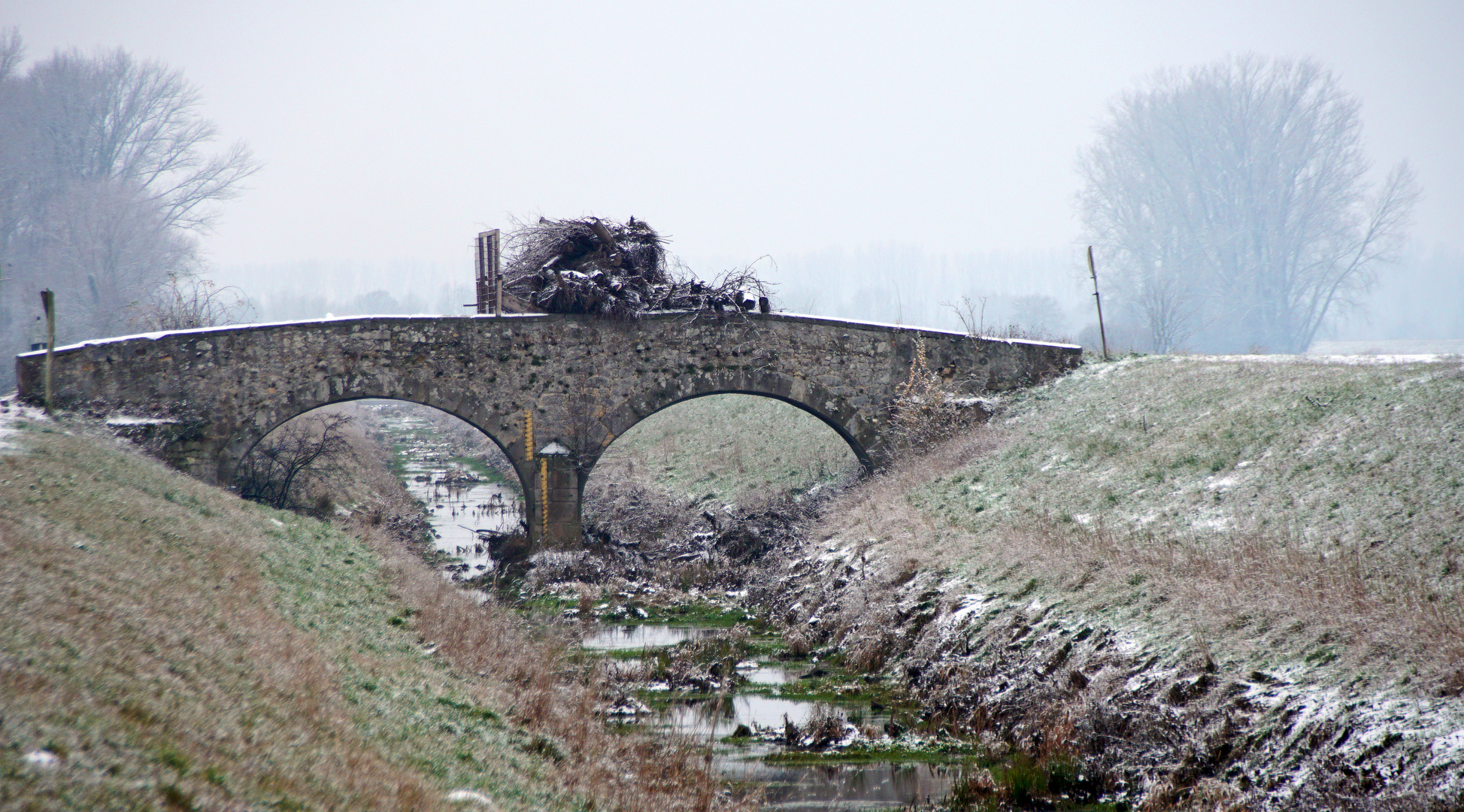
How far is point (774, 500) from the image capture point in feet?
68.0

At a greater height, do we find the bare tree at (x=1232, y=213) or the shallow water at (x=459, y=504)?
the bare tree at (x=1232, y=213)

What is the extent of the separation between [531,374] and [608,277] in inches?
102

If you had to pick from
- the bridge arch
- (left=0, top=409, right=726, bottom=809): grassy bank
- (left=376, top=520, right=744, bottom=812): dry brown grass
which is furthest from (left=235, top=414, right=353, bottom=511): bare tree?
(left=376, top=520, right=744, bottom=812): dry brown grass

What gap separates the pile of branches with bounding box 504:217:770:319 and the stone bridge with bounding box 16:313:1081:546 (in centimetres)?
37

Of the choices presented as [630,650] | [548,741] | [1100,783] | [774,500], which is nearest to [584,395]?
[774,500]

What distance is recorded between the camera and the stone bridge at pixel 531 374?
16.1m

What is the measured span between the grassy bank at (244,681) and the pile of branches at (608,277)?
7.65 m

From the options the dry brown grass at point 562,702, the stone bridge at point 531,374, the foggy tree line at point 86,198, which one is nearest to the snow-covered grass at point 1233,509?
the stone bridge at point 531,374

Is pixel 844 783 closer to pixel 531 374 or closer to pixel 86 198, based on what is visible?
pixel 531 374

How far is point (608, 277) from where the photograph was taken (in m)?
18.9

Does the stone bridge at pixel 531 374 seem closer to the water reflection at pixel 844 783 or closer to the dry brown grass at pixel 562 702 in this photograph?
the dry brown grass at pixel 562 702

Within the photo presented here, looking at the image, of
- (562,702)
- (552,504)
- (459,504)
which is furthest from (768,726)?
(459,504)

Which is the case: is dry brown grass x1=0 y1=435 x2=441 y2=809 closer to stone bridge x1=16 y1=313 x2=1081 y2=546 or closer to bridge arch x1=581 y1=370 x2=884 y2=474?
stone bridge x1=16 y1=313 x2=1081 y2=546

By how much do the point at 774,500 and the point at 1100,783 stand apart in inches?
521
